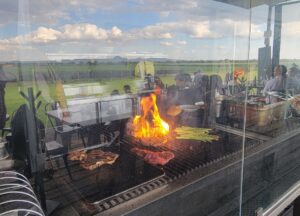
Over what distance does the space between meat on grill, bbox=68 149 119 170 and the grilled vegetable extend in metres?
0.80

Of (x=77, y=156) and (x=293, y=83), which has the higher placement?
(x=293, y=83)

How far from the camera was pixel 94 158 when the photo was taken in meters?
1.82

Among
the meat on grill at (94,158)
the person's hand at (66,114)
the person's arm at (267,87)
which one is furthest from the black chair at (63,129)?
the person's arm at (267,87)

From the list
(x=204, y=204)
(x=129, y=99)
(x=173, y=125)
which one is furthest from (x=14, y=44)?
(x=204, y=204)

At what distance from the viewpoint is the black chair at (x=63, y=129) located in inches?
90.1

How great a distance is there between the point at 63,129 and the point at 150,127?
925 mm

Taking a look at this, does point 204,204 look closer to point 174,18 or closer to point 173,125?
point 173,125

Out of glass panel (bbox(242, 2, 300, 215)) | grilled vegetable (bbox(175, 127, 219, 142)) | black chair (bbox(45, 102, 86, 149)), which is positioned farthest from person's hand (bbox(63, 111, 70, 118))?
glass panel (bbox(242, 2, 300, 215))

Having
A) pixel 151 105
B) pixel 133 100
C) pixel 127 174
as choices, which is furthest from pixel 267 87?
pixel 127 174

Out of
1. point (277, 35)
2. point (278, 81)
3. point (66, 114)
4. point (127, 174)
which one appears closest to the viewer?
point (127, 174)

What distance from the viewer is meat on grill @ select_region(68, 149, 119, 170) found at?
1724 mm

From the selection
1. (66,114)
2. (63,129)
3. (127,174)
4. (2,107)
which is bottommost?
(127,174)

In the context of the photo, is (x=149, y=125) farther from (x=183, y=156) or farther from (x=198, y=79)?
(x=198, y=79)

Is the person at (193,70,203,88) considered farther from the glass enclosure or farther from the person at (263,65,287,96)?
the person at (263,65,287,96)
